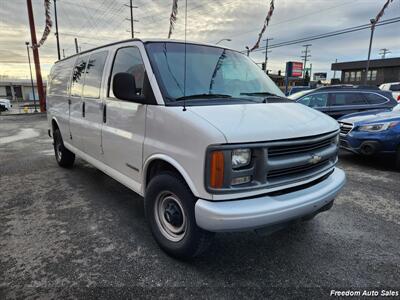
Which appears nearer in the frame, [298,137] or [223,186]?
[223,186]

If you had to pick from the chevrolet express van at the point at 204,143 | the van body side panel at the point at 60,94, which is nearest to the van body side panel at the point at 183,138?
the chevrolet express van at the point at 204,143

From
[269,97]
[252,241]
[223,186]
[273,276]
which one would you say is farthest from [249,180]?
[269,97]

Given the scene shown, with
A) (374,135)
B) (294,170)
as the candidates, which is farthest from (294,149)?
(374,135)

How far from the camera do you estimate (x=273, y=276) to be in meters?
2.60

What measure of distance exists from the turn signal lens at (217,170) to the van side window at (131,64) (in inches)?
49.4

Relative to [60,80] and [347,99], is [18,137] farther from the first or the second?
[347,99]

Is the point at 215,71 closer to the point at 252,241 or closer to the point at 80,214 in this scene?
the point at 252,241

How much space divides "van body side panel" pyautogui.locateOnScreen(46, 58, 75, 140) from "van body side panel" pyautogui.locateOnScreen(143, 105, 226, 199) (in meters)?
2.99

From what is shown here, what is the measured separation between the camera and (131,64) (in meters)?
3.34

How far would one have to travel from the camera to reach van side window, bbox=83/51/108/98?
A: 156 inches

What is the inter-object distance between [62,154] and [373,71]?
55660mm

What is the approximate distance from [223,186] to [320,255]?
4.74 feet

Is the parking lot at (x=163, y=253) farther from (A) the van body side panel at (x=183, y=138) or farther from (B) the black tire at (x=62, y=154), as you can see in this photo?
(B) the black tire at (x=62, y=154)

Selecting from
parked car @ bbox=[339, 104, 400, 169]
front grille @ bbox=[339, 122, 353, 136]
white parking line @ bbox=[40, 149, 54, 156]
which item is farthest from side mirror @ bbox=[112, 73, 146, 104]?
white parking line @ bbox=[40, 149, 54, 156]
